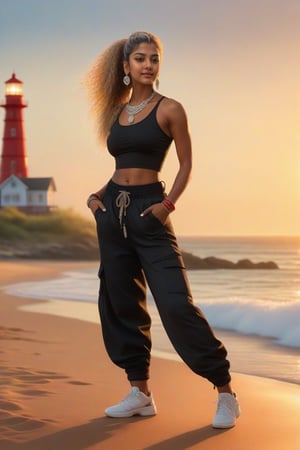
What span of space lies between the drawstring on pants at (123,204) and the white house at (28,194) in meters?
32.2

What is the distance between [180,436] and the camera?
3.27 meters

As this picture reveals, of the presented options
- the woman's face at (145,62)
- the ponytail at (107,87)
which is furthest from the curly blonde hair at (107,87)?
the woman's face at (145,62)

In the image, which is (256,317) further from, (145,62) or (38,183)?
(38,183)

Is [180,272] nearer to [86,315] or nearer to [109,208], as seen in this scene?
[109,208]

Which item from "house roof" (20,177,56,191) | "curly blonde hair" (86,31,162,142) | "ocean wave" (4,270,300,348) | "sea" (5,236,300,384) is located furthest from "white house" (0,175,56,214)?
"curly blonde hair" (86,31,162,142)

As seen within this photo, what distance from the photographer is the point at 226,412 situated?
134 inches

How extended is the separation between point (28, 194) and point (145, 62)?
110ft

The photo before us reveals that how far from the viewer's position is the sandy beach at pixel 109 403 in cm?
318

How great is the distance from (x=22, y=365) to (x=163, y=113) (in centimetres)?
175

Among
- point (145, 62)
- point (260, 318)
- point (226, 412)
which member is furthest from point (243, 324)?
point (145, 62)

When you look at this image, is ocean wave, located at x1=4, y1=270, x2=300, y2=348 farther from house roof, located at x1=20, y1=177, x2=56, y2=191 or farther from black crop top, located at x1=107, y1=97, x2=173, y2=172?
house roof, located at x1=20, y1=177, x2=56, y2=191

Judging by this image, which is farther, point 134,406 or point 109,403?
point 109,403

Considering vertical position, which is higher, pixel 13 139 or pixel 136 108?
pixel 136 108

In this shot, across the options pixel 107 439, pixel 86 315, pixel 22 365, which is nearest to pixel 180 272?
pixel 107 439
